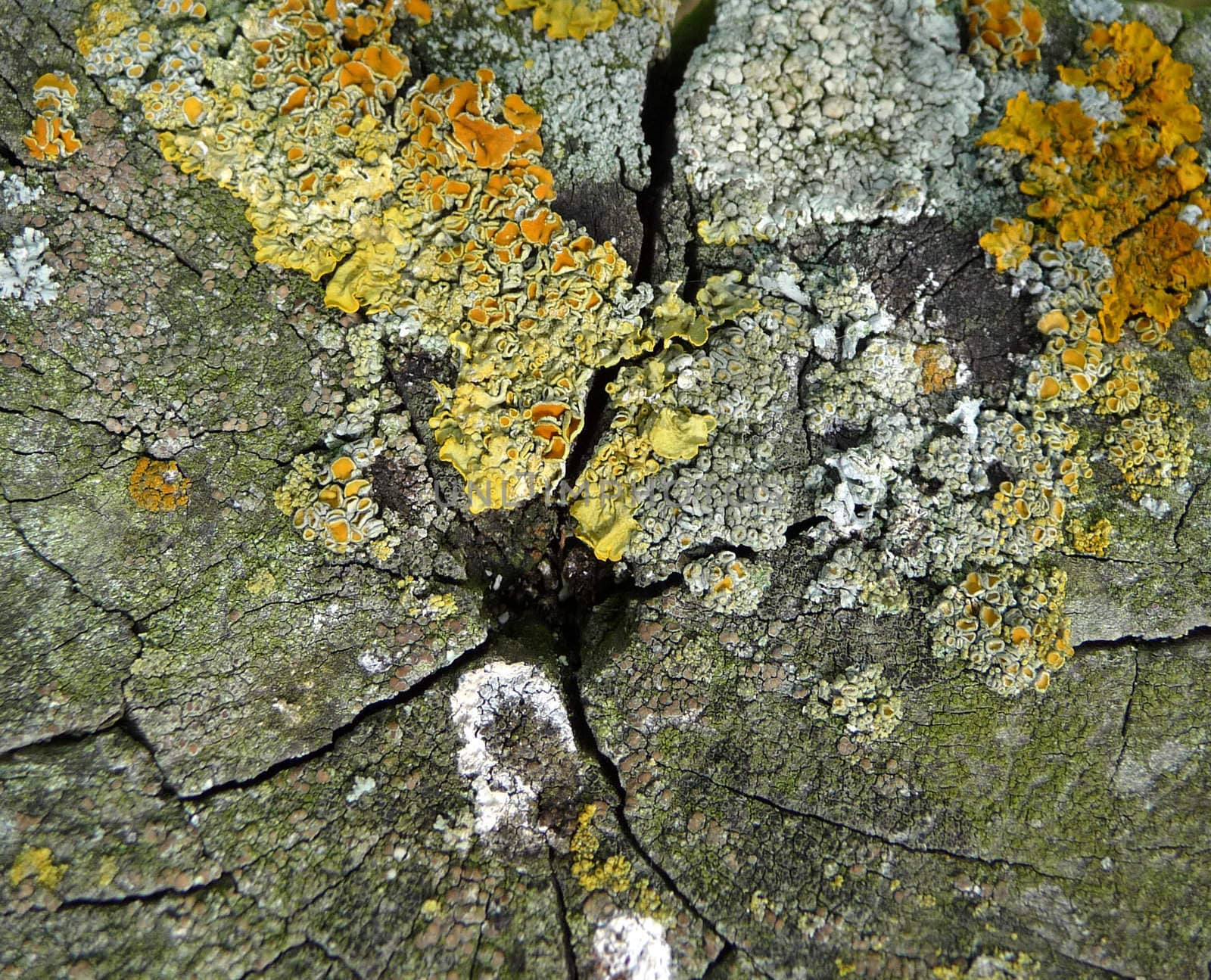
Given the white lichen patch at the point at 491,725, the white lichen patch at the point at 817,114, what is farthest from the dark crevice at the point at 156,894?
the white lichen patch at the point at 817,114

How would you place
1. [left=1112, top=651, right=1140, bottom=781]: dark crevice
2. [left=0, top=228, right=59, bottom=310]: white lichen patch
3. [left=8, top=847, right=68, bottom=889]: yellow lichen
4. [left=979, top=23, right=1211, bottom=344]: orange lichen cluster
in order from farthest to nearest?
[left=979, top=23, right=1211, bottom=344]: orange lichen cluster → [left=0, top=228, right=59, bottom=310]: white lichen patch → [left=1112, top=651, right=1140, bottom=781]: dark crevice → [left=8, top=847, right=68, bottom=889]: yellow lichen

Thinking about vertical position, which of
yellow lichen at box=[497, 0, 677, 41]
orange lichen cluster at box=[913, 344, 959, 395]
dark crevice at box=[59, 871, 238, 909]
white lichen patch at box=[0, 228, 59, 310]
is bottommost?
orange lichen cluster at box=[913, 344, 959, 395]

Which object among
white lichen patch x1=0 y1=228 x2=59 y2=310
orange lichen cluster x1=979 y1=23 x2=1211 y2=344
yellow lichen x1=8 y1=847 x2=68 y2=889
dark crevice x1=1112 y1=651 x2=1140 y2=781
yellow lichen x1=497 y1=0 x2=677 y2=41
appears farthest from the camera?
yellow lichen x1=497 y1=0 x2=677 y2=41

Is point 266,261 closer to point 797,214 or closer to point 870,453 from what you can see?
point 797,214

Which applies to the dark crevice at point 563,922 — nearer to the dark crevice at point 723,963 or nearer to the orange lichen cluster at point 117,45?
the dark crevice at point 723,963

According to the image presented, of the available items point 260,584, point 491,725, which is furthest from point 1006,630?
point 260,584

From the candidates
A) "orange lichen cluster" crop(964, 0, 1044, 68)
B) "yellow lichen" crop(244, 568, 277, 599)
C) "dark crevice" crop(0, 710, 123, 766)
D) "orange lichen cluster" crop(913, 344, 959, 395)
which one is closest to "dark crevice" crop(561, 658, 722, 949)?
"yellow lichen" crop(244, 568, 277, 599)

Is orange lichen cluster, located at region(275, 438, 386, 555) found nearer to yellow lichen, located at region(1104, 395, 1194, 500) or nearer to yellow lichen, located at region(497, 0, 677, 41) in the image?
yellow lichen, located at region(497, 0, 677, 41)
